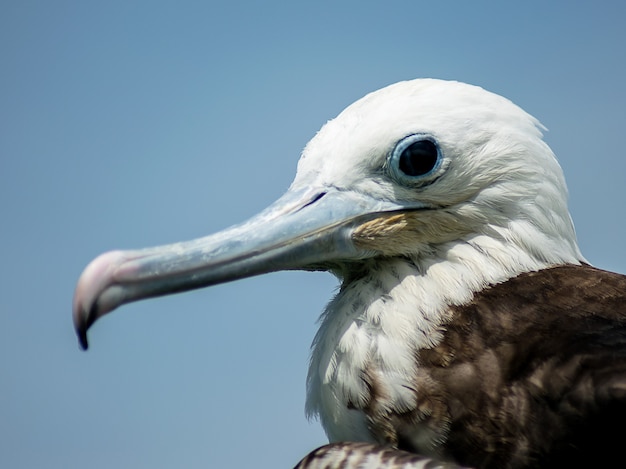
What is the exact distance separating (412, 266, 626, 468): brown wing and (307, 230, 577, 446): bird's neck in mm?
56

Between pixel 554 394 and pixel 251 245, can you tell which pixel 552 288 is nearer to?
pixel 554 394

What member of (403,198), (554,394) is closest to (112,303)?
(403,198)

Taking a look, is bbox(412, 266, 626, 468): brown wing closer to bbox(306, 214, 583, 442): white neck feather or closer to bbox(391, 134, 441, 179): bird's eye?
bbox(306, 214, 583, 442): white neck feather

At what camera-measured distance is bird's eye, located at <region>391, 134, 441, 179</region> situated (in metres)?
3.81

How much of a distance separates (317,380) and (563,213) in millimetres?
1045

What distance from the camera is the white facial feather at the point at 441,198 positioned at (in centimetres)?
371

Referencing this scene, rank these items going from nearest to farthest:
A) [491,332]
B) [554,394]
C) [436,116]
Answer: [554,394], [491,332], [436,116]

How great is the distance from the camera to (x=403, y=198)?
12.7ft

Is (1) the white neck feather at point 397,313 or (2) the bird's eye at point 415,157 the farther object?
(2) the bird's eye at point 415,157

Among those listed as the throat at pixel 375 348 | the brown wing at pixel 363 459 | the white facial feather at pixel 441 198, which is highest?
the white facial feather at pixel 441 198

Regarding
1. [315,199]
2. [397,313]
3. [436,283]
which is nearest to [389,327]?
[397,313]

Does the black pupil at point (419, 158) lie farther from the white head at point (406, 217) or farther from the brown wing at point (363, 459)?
the brown wing at point (363, 459)

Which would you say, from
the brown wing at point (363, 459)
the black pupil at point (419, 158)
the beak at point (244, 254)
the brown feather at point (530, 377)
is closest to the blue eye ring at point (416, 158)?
the black pupil at point (419, 158)

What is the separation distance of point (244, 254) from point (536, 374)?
100 centimetres
